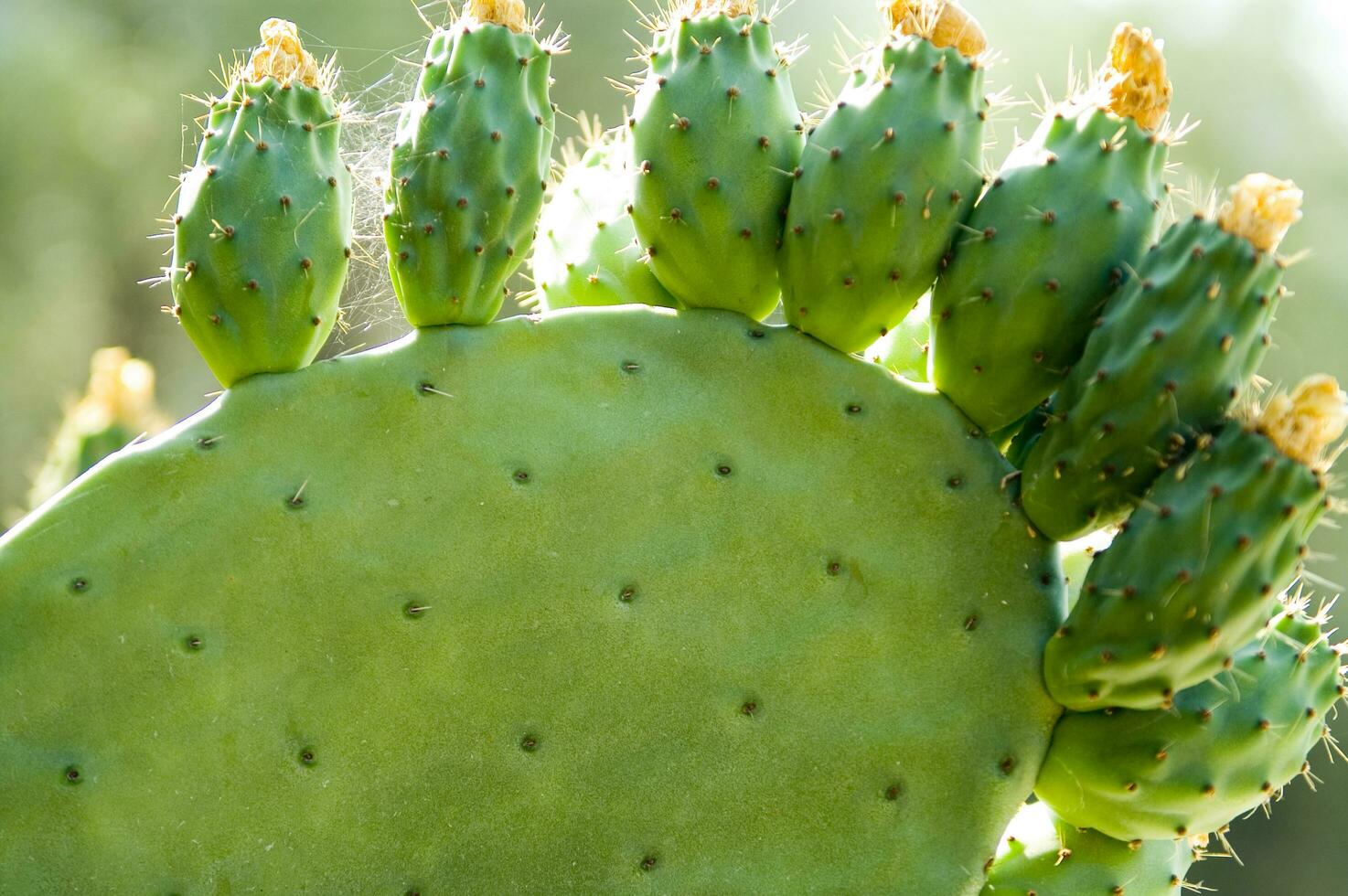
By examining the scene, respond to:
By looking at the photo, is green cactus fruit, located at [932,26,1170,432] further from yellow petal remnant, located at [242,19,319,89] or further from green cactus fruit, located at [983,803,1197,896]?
yellow petal remnant, located at [242,19,319,89]

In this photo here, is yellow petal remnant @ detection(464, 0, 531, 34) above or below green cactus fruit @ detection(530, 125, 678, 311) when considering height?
above

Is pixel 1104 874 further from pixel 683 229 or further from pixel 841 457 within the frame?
pixel 683 229

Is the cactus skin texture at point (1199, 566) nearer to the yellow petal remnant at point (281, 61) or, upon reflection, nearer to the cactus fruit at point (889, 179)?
the cactus fruit at point (889, 179)

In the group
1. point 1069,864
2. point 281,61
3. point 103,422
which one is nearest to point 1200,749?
point 1069,864

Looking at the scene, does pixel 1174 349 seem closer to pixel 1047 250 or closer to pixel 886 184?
pixel 1047 250

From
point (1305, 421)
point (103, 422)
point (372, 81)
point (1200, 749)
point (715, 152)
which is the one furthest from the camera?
point (372, 81)

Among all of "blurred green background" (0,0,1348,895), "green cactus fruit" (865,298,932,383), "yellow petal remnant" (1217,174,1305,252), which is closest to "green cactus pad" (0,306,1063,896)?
"green cactus fruit" (865,298,932,383)
